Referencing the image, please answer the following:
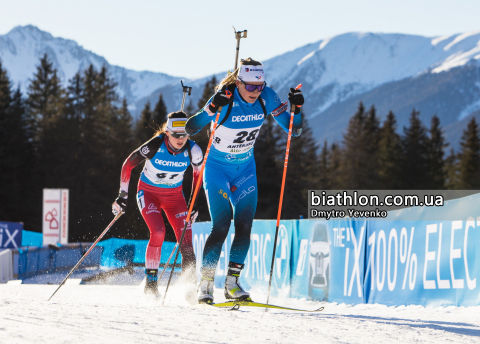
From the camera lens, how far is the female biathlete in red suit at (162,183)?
22.8 feet

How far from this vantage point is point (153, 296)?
6.77m

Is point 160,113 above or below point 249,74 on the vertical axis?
above

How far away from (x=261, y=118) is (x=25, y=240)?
17093 millimetres

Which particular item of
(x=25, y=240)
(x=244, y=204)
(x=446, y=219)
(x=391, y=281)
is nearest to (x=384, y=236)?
(x=391, y=281)

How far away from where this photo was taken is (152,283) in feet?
22.7

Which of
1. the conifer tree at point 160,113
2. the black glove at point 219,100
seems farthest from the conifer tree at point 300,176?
the black glove at point 219,100

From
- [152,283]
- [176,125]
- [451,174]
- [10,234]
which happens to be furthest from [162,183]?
[451,174]

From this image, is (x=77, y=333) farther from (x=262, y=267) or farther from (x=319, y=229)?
(x=262, y=267)

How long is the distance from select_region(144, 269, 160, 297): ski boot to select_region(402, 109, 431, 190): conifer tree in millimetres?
55498

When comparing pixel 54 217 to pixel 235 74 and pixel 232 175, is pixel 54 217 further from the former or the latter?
pixel 235 74

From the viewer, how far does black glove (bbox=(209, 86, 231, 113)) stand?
17.7ft

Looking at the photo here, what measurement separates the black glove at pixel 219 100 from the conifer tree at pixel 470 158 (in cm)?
6051

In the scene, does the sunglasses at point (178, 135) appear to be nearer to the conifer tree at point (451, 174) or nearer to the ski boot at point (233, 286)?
the ski boot at point (233, 286)

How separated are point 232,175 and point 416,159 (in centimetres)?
5820
